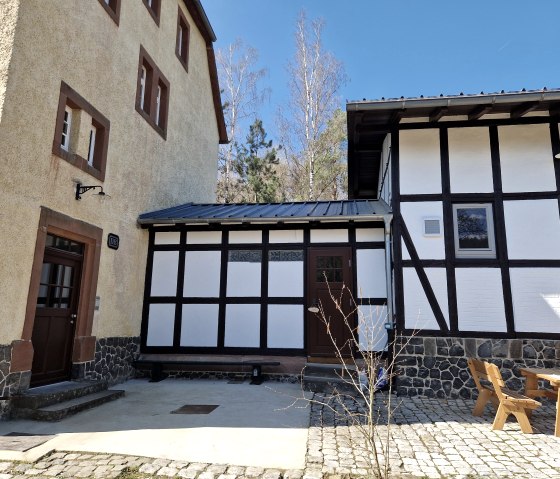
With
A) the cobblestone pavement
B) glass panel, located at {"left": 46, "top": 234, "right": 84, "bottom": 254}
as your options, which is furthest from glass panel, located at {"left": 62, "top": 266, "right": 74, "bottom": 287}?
the cobblestone pavement

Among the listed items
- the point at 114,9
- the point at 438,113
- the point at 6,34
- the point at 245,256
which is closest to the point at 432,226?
the point at 438,113

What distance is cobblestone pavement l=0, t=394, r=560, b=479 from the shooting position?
3086 millimetres

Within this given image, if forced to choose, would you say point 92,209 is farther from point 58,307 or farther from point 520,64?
point 520,64

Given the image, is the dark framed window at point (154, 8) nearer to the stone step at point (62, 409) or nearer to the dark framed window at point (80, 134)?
the dark framed window at point (80, 134)

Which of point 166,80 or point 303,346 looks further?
point 166,80

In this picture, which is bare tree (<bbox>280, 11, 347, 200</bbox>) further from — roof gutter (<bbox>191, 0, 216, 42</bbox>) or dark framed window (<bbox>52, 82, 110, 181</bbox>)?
dark framed window (<bbox>52, 82, 110, 181</bbox>)

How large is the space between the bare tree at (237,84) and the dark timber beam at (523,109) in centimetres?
1429

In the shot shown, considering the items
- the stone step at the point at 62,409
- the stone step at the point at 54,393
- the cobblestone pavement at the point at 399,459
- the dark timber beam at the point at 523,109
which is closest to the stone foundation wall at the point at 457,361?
the cobblestone pavement at the point at 399,459

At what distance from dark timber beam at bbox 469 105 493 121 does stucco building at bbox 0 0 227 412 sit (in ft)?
20.3

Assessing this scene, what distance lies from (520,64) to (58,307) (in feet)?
43.6

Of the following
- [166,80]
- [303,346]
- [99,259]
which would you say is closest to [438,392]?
[303,346]

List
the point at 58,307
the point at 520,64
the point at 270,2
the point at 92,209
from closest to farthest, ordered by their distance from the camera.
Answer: the point at 58,307
the point at 92,209
the point at 520,64
the point at 270,2

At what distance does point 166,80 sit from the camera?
29.3 ft

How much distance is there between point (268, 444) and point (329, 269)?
387cm
